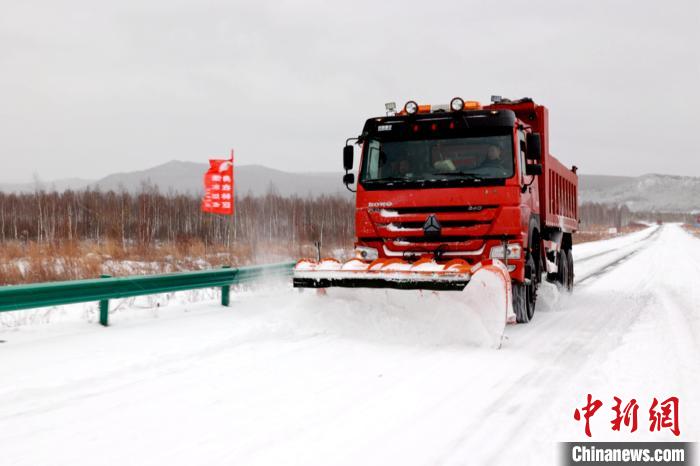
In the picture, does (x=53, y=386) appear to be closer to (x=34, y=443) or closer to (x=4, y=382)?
(x=4, y=382)

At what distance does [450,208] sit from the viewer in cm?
715

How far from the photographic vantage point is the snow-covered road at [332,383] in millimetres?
3465

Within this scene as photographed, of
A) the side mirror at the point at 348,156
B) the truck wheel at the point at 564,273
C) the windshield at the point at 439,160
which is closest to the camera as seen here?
the windshield at the point at 439,160

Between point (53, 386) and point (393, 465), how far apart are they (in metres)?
3.19

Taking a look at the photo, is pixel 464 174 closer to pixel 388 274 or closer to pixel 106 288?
pixel 388 274

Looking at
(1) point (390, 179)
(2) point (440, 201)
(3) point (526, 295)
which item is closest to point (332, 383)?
(2) point (440, 201)

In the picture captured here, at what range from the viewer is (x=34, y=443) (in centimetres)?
354

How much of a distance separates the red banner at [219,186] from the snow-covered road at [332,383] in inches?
369

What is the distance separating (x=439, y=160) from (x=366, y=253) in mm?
1585

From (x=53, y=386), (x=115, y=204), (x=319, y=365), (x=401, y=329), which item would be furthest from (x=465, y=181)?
(x=115, y=204)

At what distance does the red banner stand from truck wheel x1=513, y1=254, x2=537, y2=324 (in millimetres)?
11190
